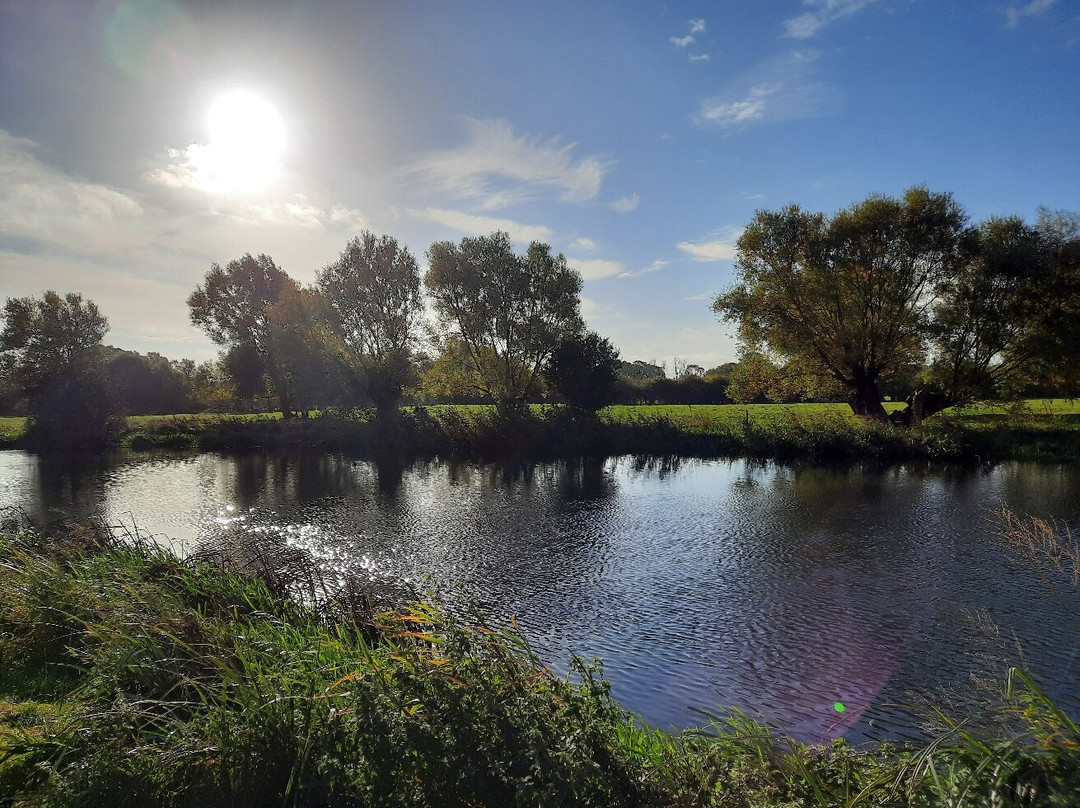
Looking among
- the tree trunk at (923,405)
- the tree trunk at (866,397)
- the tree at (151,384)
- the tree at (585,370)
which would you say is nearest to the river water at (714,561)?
the tree trunk at (923,405)

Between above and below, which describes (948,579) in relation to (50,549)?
below

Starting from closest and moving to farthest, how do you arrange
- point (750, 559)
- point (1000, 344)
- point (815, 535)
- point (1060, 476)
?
point (750, 559)
point (815, 535)
point (1060, 476)
point (1000, 344)

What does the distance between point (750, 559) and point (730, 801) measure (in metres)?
11.2

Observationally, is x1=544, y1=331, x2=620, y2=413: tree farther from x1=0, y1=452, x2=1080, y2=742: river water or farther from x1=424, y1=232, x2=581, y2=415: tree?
x1=0, y1=452, x2=1080, y2=742: river water

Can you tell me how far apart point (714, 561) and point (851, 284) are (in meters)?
26.3

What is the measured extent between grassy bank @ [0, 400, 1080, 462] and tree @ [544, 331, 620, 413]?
64.2 inches

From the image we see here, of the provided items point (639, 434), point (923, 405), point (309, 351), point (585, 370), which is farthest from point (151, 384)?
point (923, 405)

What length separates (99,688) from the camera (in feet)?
18.1

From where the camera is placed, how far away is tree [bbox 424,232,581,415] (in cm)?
4009

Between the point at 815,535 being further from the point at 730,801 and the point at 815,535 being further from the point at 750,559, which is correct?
the point at 730,801

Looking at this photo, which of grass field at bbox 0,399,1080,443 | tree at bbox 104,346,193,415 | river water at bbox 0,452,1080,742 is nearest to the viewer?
river water at bbox 0,452,1080,742

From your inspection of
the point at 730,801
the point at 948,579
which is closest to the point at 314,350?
the point at 948,579

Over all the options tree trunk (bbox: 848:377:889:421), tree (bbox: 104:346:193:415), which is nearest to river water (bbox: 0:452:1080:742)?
tree trunk (bbox: 848:377:889:421)

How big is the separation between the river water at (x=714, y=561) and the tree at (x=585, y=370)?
1109 cm
